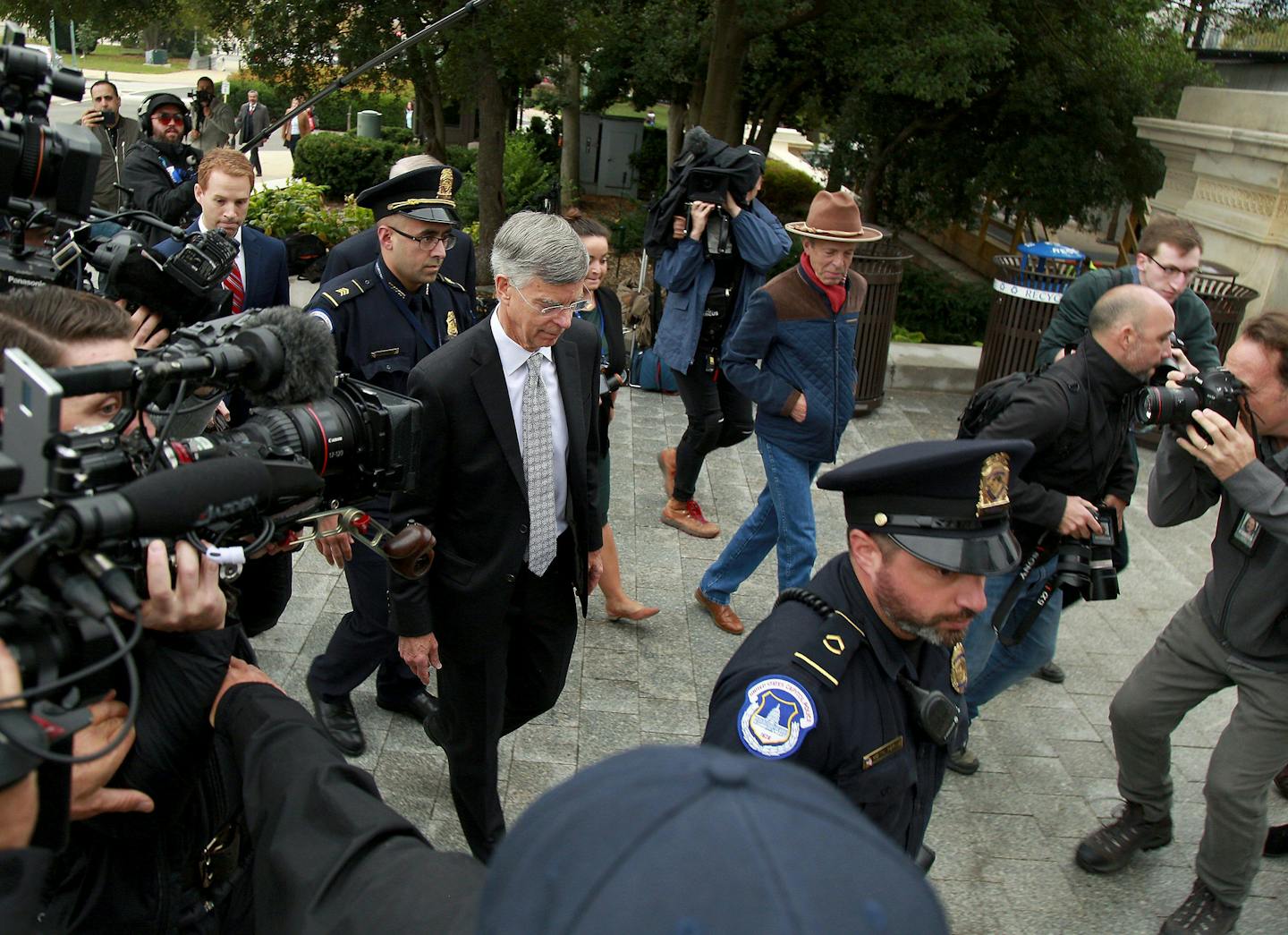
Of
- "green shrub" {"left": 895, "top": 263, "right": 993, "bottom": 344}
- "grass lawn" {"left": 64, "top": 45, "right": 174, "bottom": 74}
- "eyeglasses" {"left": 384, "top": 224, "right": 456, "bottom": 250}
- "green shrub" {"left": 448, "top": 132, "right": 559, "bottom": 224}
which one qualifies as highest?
"eyeglasses" {"left": 384, "top": 224, "right": 456, "bottom": 250}

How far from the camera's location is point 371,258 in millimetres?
4840

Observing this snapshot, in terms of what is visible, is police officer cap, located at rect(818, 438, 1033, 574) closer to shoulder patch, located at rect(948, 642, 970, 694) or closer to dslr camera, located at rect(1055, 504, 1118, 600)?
shoulder patch, located at rect(948, 642, 970, 694)

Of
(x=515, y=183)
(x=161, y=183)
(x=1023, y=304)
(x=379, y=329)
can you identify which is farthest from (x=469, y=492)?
(x=515, y=183)

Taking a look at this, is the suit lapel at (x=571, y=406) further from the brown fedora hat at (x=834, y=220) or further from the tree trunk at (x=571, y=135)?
the tree trunk at (x=571, y=135)

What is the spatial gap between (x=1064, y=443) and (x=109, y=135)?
24.9 ft

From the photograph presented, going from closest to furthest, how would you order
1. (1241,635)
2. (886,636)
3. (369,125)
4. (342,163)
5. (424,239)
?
(886,636) < (1241,635) < (424,239) < (342,163) < (369,125)

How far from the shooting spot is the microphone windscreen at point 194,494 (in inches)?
68.1

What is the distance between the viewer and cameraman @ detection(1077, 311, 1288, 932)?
3572mm

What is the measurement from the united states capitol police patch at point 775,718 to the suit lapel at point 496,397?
139 centimetres

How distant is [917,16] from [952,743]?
35.0ft

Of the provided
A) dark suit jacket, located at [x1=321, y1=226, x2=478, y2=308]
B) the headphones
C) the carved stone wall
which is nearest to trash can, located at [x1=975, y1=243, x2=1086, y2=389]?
the carved stone wall

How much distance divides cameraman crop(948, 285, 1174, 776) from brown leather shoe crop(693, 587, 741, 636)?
137cm

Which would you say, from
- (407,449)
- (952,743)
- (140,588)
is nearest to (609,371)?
(407,449)

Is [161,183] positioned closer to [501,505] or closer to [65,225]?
[65,225]
